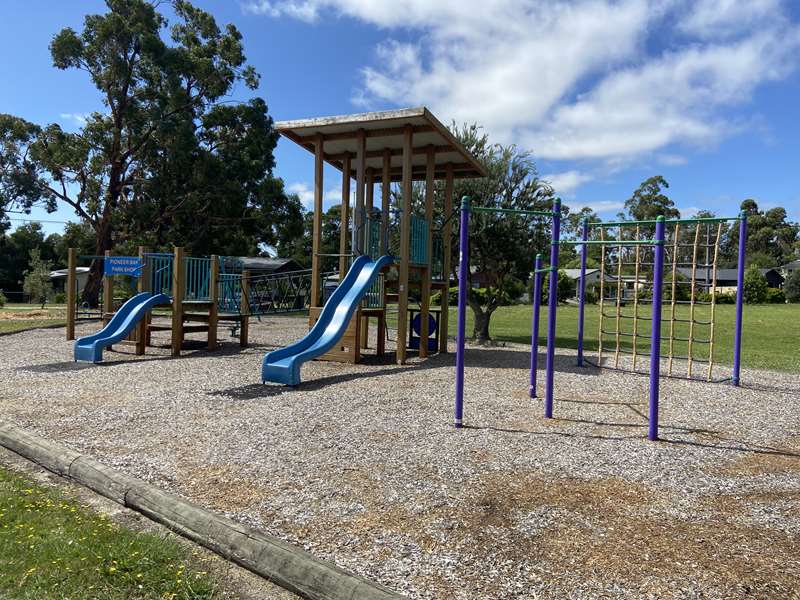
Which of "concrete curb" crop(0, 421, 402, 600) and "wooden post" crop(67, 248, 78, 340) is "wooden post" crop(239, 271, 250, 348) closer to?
"wooden post" crop(67, 248, 78, 340)

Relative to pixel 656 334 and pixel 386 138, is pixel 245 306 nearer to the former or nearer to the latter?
pixel 386 138

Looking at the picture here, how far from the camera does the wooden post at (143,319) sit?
1212cm

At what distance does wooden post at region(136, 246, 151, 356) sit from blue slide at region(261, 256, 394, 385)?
4318 mm

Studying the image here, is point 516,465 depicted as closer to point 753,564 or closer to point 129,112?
point 753,564

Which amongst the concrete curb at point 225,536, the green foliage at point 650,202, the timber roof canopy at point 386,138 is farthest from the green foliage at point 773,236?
the concrete curb at point 225,536

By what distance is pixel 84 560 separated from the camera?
3.09 metres

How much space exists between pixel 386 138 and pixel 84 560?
381 inches

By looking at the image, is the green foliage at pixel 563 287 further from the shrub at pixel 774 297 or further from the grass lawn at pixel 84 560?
the grass lawn at pixel 84 560

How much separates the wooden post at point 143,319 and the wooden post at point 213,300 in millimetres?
1329

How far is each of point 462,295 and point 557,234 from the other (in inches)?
67.2

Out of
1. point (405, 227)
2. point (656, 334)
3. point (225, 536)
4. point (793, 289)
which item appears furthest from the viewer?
point (793, 289)

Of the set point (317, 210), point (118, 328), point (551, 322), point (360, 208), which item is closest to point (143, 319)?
point (118, 328)

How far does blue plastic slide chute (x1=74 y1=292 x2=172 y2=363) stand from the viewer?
10641 millimetres

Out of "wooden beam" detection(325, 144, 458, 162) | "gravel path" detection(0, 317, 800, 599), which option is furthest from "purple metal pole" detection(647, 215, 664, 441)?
"wooden beam" detection(325, 144, 458, 162)
